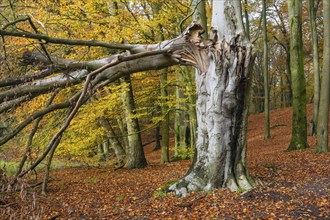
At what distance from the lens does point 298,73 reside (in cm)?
1121

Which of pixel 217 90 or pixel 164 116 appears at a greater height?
pixel 217 90

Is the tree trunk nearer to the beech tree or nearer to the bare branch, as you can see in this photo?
the beech tree

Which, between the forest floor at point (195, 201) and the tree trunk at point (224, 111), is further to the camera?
the tree trunk at point (224, 111)

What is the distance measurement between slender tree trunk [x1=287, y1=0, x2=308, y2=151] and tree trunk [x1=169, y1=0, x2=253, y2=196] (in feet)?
20.8

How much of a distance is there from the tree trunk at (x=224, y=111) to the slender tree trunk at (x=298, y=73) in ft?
20.8

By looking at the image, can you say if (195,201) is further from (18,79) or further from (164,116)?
(164,116)

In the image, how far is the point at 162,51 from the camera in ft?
19.4

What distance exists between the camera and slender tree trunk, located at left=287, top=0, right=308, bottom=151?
11.1 meters

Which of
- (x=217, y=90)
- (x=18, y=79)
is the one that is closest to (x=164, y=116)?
(x=217, y=90)

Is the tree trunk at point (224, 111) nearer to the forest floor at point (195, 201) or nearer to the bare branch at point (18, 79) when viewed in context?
the forest floor at point (195, 201)

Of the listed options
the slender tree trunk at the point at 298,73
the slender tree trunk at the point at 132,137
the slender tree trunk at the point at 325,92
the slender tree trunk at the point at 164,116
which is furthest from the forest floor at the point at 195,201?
the slender tree trunk at the point at 164,116

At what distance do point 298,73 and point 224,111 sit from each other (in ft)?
22.7

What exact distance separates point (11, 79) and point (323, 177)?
648 cm

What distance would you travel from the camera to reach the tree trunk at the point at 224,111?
5.70 metres
